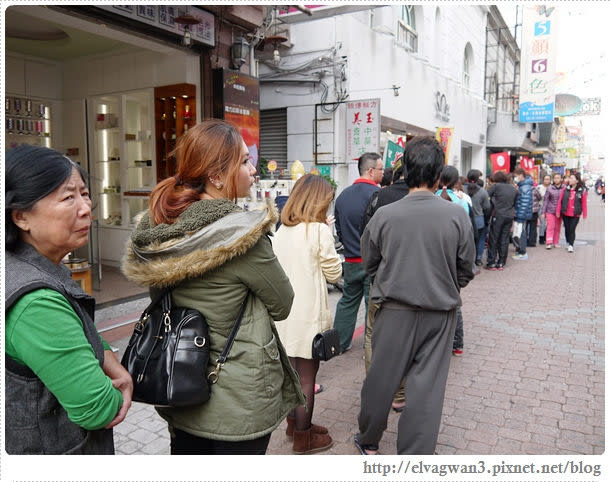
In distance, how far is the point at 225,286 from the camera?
1.78 metres

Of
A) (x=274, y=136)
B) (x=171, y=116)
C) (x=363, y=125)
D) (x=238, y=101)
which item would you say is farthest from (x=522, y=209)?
(x=171, y=116)

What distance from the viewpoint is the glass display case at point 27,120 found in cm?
801

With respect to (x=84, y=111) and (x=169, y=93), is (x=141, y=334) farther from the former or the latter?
(x=84, y=111)

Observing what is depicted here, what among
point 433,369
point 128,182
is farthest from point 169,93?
point 433,369

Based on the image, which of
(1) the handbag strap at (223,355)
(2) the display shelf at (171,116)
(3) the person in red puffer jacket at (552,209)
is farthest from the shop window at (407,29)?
(1) the handbag strap at (223,355)

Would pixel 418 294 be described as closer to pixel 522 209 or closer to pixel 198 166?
pixel 198 166

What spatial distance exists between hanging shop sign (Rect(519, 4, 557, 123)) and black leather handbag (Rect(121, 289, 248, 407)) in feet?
55.2

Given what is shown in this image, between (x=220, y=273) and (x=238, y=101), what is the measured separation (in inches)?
238

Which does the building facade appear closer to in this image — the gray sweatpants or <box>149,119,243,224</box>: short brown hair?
the gray sweatpants

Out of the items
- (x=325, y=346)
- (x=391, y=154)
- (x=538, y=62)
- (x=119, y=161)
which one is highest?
(x=538, y=62)

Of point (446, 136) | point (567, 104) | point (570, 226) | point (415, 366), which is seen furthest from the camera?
point (567, 104)

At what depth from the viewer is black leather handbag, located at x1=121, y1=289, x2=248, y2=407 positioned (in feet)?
5.55

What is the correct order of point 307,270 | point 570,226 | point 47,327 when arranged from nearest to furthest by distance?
point 47,327 < point 307,270 < point 570,226

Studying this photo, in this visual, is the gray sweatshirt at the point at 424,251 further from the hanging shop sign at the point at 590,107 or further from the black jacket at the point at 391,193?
the hanging shop sign at the point at 590,107
